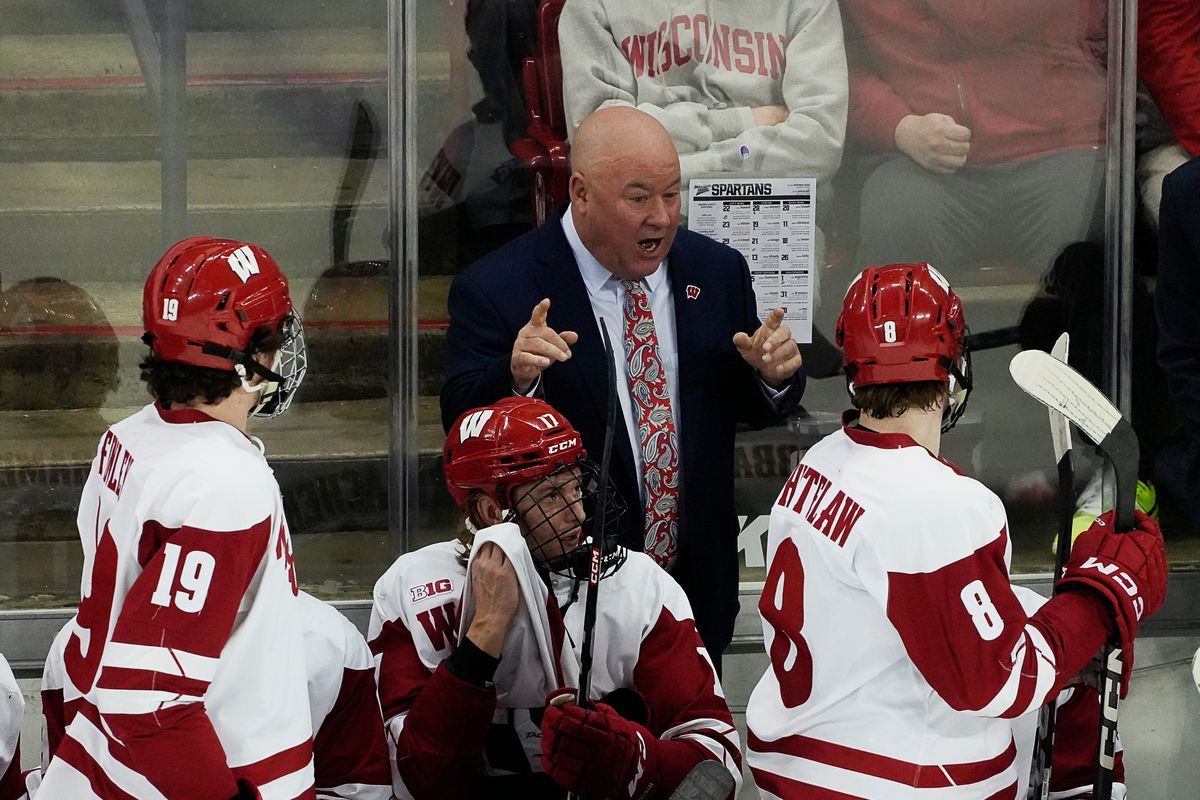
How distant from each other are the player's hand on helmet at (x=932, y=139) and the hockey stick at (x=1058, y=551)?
1.64 metres

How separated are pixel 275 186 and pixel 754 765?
2.09 m

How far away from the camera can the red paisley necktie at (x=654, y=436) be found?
8.65ft

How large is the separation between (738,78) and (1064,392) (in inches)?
68.4

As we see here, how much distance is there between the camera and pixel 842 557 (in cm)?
171

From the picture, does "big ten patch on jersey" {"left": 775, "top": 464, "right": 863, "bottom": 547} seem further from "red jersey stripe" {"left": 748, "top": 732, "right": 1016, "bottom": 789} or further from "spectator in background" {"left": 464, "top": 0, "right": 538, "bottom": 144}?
"spectator in background" {"left": 464, "top": 0, "right": 538, "bottom": 144}

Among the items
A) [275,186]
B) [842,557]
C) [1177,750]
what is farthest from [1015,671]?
[275,186]

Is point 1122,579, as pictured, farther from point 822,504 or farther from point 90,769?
point 90,769

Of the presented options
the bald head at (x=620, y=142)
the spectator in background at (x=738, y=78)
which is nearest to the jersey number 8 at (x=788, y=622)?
the bald head at (x=620, y=142)

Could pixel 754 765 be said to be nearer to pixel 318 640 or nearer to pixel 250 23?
pixel 318 640

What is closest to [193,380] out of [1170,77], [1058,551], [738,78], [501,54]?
[1058,551]

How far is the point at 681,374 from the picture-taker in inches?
105

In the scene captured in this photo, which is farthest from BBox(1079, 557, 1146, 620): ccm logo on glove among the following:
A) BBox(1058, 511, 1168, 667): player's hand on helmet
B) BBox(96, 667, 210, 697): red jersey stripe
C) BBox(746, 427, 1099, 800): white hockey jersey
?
BBox(96, 667, 210, 697): red jersey stripe

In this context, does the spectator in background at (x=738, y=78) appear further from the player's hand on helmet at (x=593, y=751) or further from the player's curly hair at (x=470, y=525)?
the player's hand on helmet at (x=593, y=751)

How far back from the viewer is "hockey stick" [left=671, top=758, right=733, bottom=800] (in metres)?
1.78
